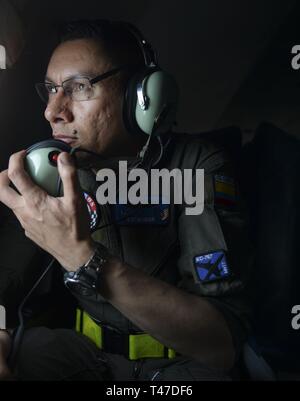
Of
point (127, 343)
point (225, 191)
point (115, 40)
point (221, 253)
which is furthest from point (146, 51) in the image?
point (127, 343)

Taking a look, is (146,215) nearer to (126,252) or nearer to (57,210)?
(126,252)

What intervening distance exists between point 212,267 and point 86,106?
43cm

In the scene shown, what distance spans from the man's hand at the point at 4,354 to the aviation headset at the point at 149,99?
47 centimetres

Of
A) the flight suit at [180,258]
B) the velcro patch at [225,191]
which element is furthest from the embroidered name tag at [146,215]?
the velcro patch at [225,191]

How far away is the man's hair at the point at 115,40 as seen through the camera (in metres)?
0.95

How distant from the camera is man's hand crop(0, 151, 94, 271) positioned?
2.22ft

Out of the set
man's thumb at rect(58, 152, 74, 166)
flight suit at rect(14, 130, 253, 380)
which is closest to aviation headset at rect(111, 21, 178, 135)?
flight suit at rect(14, 130, 253, 380)

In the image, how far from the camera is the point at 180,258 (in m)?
0.87

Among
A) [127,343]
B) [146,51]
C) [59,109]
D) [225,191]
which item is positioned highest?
[146,51]

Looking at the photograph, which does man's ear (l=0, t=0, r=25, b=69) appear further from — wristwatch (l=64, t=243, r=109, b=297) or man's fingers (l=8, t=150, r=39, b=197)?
wristwatch (l=64, t=243, r=109, b=297)

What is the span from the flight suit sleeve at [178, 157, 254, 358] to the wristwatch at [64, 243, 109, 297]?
20cm

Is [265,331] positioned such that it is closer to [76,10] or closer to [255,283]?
[255,283]

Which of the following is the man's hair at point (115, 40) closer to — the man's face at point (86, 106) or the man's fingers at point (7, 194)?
the man's face at point (86, 106)
